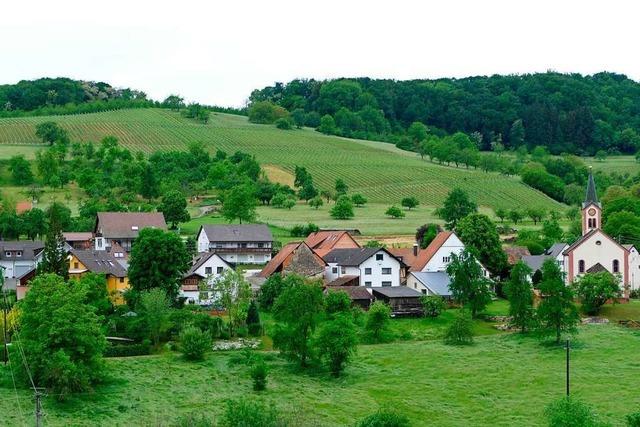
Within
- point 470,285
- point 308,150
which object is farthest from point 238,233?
point 308,150

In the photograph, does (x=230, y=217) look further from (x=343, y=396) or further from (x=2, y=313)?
(x=343, y=396)

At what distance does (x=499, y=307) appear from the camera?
63375 millimetres

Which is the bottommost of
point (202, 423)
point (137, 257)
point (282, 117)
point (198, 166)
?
point (202, 423)

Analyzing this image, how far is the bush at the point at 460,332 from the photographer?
53938 mm

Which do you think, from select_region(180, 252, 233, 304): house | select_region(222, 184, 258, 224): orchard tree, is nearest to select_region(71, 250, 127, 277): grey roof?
select_region(180, 252, 233, 304): house

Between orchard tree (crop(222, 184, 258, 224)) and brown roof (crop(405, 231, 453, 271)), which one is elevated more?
orchard tree (crop(222, 184, 258, 224))

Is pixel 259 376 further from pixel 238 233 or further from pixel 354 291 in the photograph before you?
pixel 238 233

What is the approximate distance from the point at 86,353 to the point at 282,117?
14180 centimetres

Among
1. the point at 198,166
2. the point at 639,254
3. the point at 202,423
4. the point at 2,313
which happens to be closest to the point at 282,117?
the point at 198,166

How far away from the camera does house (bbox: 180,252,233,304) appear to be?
61994mm

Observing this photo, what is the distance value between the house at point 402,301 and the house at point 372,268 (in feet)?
14.3

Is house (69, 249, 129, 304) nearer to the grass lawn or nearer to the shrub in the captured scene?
the grass lawn

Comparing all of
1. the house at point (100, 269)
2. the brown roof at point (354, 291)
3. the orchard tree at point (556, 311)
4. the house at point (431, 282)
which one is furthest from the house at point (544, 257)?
the house at point (100, 269)

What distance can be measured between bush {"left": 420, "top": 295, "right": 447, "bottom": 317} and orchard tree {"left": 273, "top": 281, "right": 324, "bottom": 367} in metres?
9.81
